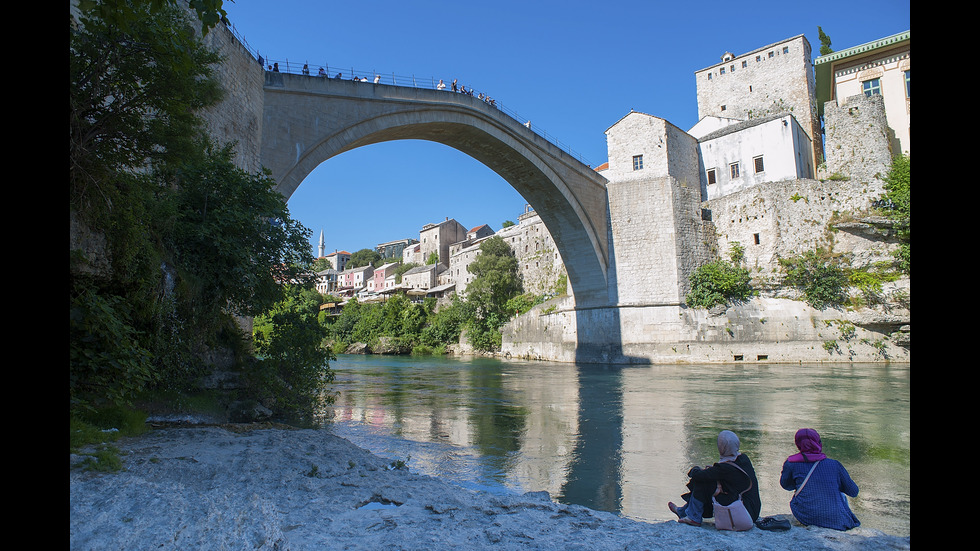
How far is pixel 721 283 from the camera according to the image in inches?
877

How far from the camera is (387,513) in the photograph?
338 cm

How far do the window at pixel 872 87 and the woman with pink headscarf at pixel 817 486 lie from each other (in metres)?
26.3

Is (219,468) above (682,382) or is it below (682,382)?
above

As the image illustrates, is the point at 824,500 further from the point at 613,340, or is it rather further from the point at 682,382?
the point at 613,340

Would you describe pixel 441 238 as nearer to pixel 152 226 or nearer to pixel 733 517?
pixel 152 226

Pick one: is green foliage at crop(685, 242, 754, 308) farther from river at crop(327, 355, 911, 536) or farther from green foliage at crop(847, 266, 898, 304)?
river at crop(327, 355, 911, 536)

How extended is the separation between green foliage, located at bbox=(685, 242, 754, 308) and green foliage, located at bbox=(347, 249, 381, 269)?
6758cm

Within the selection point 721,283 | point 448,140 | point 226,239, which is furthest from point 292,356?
point 721,283

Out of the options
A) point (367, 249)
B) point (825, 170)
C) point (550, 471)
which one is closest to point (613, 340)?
point (825, 170)

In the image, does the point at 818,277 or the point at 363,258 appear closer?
the point at 818,277

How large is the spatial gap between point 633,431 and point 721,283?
53.2ft
